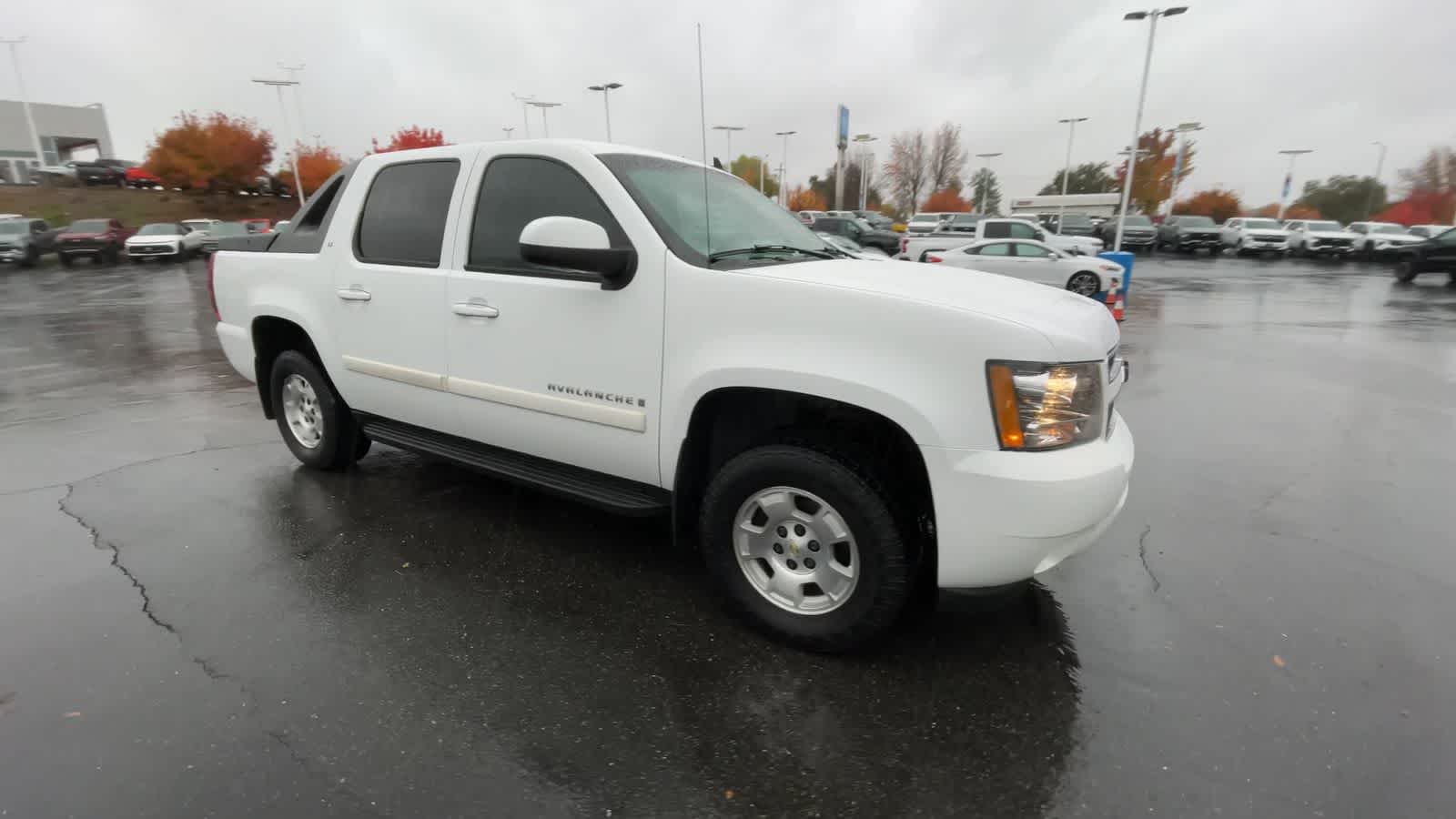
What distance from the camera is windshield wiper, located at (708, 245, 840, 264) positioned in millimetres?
2947

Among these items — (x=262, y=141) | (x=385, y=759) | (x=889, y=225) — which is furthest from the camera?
(x=262, y=141)

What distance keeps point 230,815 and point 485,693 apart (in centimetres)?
78

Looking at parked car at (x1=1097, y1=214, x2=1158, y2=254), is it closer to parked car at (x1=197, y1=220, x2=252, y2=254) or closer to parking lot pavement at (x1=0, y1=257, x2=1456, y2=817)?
parking lot pavement at (x1=0, y1=257, x2=1456, y2=817)

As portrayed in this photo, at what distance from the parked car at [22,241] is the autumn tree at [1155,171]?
68840 mm

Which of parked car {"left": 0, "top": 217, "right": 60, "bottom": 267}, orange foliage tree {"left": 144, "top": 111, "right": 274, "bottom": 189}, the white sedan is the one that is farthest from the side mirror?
orange foliage tree {"left": 144, "top": 111, "right": 274, "bottom": 189}

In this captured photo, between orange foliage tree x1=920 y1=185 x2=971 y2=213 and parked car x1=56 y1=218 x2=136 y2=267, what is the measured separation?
60.5 meters

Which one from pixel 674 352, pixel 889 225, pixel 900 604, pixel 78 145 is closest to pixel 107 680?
pixel 674 352

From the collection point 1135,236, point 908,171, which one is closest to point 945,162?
point 908,171

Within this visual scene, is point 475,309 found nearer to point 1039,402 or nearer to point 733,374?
point 733,374

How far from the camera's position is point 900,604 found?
2.61 metres

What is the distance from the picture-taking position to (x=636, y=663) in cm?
280

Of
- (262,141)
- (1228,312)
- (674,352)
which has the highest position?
(262,141)

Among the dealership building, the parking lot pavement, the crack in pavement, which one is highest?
the dealership building

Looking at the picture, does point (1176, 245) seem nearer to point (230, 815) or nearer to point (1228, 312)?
point (1228, 312)
